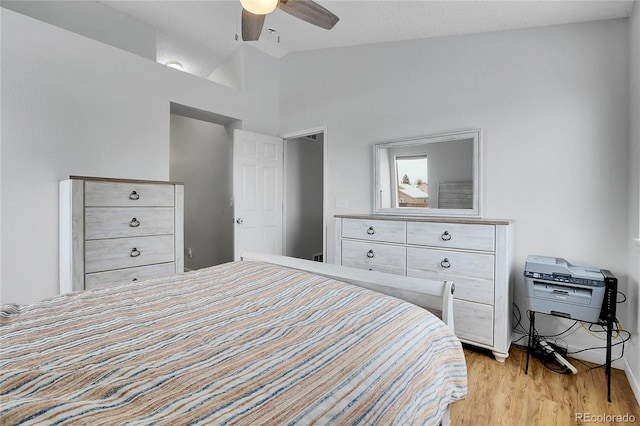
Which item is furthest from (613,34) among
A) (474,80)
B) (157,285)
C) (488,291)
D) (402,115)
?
(157,285)

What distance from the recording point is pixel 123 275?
7.53 ft

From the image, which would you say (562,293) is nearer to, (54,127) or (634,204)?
(634,204)

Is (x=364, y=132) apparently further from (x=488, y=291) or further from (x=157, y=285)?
(x=157, y=285)

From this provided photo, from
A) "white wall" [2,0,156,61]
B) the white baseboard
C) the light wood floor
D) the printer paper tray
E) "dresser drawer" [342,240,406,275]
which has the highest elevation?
"white wall" [2,0,156,61]

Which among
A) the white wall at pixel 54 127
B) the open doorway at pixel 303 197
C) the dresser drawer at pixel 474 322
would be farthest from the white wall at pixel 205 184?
the dresser drawer at pixel 474 322

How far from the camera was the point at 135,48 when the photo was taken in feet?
10.5

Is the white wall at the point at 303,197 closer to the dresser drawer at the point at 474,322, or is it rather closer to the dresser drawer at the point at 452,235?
the dresser drawer at the point at 452,235

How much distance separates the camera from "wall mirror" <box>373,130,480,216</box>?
8.59 feet

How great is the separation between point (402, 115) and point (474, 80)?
26.6 inches

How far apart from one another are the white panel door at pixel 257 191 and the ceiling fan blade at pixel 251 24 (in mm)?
1548

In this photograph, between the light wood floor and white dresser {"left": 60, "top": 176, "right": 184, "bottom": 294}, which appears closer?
the light wood floor

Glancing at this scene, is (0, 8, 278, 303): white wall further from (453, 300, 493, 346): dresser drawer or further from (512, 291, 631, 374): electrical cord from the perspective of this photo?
(512, 291, 631, 374): electrical cord

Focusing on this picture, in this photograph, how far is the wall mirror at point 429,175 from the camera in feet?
8.59

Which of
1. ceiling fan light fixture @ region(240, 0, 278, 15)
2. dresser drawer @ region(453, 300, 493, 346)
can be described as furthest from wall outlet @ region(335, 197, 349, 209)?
ceiling fan light fixture @ region(240, 0, 278, 15)
